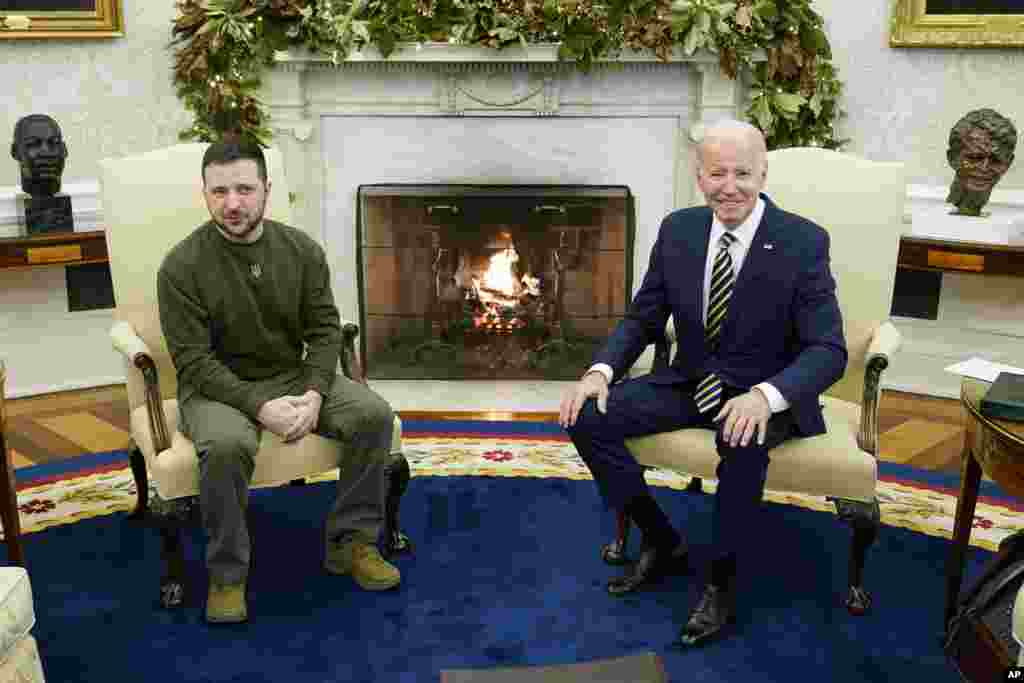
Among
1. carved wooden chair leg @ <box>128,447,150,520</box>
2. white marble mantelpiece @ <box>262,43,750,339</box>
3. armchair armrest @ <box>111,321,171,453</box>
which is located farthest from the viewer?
white marble mantelpiece @ <box>262,43,750,339</box>

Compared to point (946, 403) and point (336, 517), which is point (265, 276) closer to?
point (336, 517)

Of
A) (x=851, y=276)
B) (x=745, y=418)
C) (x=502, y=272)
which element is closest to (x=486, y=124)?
(x=502, y=272)

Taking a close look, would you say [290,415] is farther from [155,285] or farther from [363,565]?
[155,285]

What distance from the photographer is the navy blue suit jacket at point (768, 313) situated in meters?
2.78

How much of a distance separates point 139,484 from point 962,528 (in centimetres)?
241

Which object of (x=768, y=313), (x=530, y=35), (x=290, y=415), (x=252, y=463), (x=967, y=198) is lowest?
(x=252, y=463)

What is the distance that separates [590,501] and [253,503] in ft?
3.67

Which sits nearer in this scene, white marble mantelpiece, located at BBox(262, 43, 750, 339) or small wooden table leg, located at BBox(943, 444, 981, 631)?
small wooden table leg, located at BBox(943, 444, 981, 631)

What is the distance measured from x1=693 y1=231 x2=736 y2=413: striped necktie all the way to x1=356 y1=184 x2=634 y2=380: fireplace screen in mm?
1970

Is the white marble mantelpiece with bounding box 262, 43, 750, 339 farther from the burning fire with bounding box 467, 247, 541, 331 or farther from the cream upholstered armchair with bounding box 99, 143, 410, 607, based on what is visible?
the cream upholstered armchair with bounding box 99, 143, 410, 607

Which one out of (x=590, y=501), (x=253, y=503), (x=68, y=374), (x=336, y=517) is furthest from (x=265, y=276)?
(x=68, y=374)

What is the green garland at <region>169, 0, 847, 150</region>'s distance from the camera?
176 inches

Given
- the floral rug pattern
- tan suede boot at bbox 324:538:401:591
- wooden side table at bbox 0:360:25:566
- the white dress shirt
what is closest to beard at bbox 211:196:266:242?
wooden side table at bbox 0:360:25:566

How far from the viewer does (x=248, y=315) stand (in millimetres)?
2971
